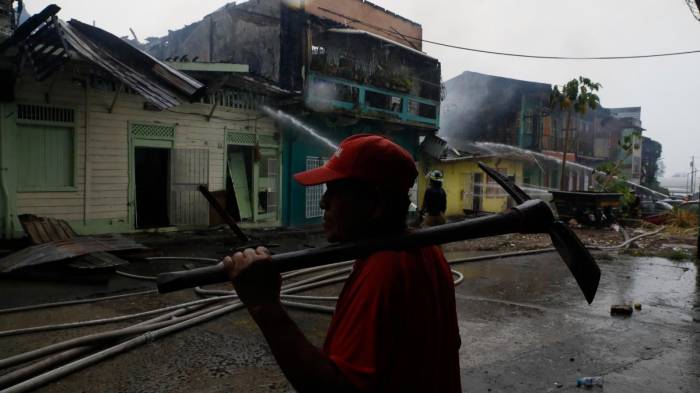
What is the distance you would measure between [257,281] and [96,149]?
11.5m

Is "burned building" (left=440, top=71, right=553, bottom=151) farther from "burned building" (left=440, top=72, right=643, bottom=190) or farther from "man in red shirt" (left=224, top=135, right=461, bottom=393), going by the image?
"man in red shirt" (left=224, top=135, right=461, bottom=393)

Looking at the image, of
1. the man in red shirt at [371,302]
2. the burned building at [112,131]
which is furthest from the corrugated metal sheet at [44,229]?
the man in red shirt at [371,302]

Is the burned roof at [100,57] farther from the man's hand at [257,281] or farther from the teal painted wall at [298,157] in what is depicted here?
the man's hand at [257,281]

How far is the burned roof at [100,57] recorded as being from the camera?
8.98 m

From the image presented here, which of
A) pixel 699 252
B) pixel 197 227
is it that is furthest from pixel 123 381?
pixel 699 252

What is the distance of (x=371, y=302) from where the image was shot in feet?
4.03

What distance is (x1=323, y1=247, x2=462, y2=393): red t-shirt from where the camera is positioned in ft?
3.92

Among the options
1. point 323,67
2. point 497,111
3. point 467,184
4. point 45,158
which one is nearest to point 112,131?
point 45,158

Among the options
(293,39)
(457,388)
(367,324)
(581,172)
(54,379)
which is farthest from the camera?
(581,172)

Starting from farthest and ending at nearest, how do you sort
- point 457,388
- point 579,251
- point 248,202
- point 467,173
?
point 467,173 → point 248,202 → point 579,251 → point 457,388

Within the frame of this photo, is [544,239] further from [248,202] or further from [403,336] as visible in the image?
[403,336]

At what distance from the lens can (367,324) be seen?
1.20 m

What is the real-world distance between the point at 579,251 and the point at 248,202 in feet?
45.6

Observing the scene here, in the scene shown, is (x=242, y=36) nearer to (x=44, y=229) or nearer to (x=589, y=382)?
(x=44, y=229)
